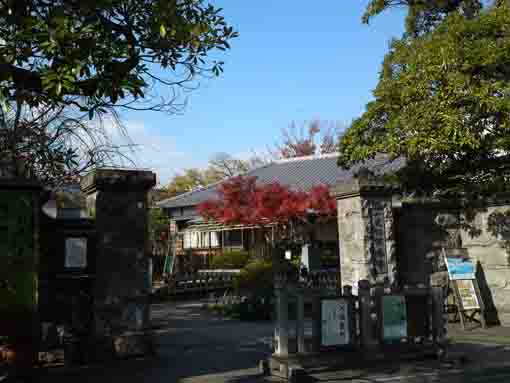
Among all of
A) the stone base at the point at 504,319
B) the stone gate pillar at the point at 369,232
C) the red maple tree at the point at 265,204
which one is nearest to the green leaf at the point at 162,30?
the stone gate pillar at the point at 369,232

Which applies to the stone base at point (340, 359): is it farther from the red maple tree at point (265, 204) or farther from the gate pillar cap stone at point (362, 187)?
the red maple tree at point (265, 204)

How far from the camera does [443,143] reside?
9.55 m

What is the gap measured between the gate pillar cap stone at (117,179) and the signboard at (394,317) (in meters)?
3.90

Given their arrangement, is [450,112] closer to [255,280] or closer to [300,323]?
[300,323]

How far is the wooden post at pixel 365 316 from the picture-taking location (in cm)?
733

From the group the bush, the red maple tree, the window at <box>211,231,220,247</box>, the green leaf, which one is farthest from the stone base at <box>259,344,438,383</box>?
the window at <box>211,231,220,247</box>

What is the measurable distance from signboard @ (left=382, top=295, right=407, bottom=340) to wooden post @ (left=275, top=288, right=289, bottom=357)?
1.35 meters

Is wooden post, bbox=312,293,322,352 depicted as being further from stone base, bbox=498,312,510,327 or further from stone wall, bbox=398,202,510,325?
stone base, bbox=498,312,510,327

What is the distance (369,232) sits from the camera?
9.19 m

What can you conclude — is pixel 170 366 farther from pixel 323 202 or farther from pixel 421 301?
pixel 323 202

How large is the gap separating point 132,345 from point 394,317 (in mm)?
3723

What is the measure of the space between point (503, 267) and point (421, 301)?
360cm

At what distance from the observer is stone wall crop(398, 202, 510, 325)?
1041 centimetres

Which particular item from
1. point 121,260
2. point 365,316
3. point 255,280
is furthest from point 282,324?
point 255,280
